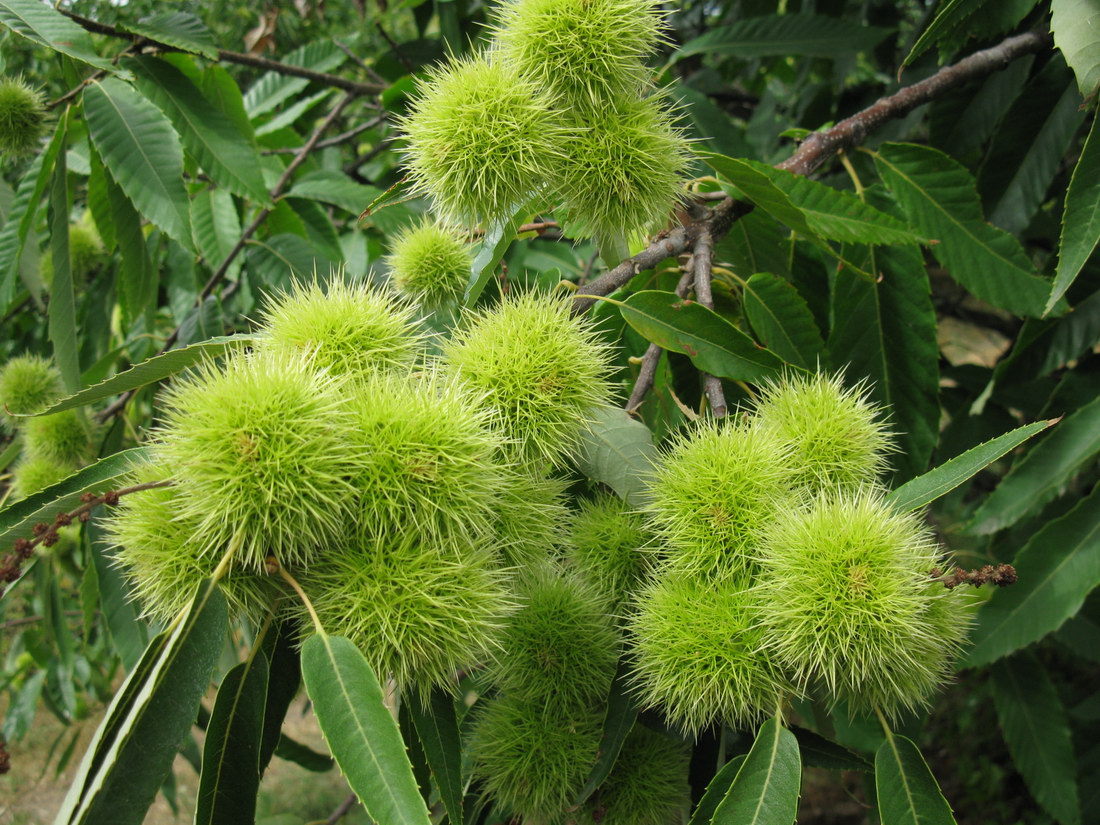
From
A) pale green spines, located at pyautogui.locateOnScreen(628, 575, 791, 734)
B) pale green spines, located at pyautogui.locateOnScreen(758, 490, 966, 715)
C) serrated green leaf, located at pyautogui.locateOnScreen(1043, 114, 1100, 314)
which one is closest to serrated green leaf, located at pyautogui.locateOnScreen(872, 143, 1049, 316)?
serrated green leaf, located at pyautogui.locateOnScreen(1043, 114, 1100, 314)

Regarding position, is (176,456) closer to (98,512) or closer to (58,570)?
(98,512)

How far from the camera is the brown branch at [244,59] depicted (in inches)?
68.7

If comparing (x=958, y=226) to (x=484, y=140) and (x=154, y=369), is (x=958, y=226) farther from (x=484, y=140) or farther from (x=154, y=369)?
(x=154, y=369)

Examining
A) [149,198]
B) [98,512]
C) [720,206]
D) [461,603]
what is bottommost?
[461,603]

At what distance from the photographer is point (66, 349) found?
1.59 m

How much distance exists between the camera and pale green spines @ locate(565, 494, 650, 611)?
118 centimetres

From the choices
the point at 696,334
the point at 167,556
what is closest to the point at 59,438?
the point at 167,556

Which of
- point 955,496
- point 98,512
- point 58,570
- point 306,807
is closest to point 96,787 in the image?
point 98,512

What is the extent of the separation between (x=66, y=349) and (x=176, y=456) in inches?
36.4

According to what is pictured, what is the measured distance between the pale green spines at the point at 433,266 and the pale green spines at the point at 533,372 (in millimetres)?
361

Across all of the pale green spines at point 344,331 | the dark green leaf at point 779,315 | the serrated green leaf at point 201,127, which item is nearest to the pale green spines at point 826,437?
the dark green leaf at point 779,315

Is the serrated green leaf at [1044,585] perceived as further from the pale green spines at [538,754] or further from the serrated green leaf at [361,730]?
the serrated green leaf at [361,730]

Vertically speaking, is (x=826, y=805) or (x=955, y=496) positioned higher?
(x=955, y=496)

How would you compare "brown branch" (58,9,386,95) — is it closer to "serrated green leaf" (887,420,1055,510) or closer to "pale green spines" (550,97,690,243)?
"pale green spines" (550,97,690,243)
